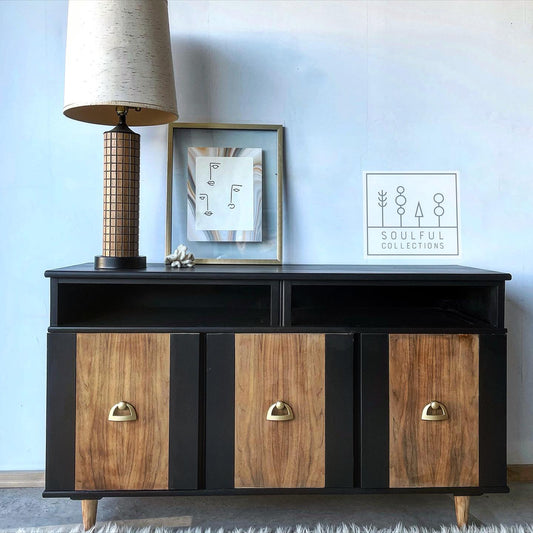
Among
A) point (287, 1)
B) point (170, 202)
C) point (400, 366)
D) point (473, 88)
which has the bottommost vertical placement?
point (400, 366)

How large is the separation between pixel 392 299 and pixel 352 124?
54 centimetres

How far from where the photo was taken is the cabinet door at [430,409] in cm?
131

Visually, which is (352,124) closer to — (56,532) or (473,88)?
(473,88)

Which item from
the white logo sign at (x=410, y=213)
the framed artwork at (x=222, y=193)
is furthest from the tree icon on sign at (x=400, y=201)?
the framed artwork at (x=222, y=193)

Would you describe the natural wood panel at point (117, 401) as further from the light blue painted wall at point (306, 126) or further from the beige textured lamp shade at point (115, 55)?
the beige textured lamp shade at point (115, 55)

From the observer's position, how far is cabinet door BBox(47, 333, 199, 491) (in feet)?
4.21

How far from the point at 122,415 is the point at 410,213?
1012 mm

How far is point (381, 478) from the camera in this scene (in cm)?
132

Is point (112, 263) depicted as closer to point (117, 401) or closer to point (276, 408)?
point (117, 401)

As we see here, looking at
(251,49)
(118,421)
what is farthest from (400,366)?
(251,49)

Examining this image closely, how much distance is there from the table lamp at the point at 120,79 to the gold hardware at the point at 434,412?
794 millimetres

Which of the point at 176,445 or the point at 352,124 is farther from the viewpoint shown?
the point at 352,124

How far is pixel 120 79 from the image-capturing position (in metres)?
1.32

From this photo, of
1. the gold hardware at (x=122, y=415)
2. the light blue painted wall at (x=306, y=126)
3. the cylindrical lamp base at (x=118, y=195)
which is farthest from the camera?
the light blue painted wall at (x=306, y=126)
